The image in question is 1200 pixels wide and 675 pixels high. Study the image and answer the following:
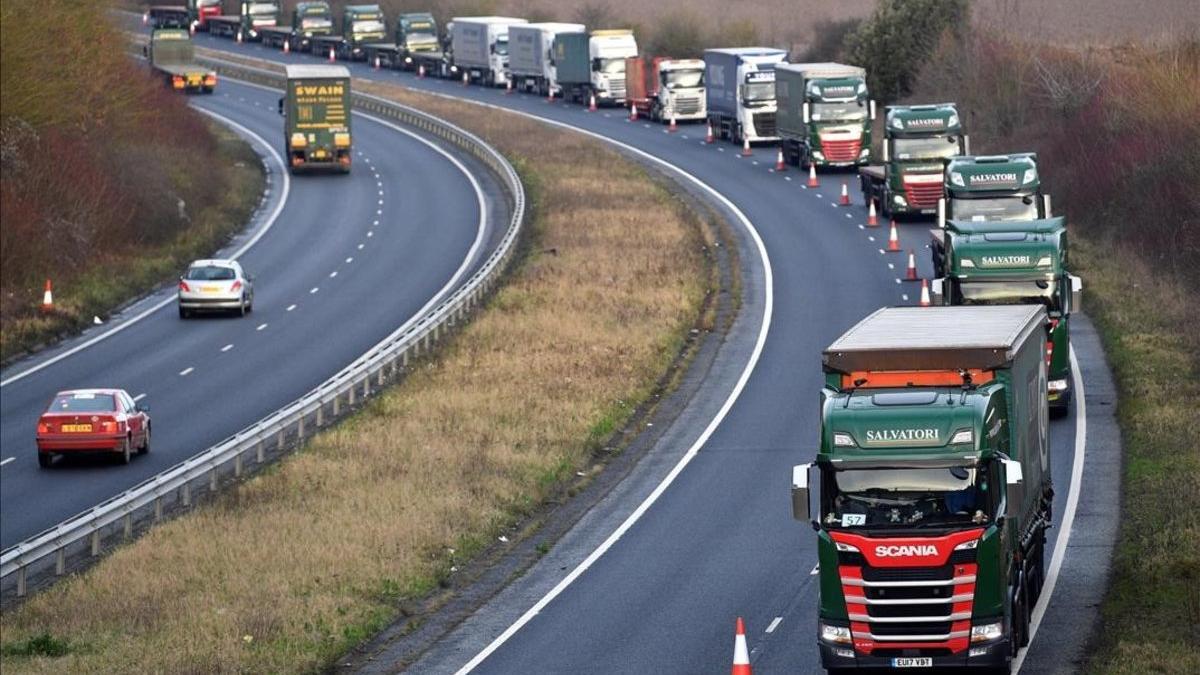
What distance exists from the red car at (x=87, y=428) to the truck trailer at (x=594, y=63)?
65774mm

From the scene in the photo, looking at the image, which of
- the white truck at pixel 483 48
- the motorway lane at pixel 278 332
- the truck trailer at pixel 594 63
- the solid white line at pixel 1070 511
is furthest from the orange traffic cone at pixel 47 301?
the white truck at pixel 483 48

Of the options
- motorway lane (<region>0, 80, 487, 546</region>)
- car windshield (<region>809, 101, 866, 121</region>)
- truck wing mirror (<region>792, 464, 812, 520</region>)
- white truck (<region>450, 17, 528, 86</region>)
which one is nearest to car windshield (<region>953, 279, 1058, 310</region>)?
motorway lane (<region>0, 80, 487, 546</region>)

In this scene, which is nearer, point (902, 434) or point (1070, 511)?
point (902, 434)

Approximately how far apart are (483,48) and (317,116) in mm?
35029

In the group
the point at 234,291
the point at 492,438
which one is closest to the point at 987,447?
the point at 492,438

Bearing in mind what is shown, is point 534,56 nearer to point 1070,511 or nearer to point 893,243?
point 893,243

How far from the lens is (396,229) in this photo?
7362 cm

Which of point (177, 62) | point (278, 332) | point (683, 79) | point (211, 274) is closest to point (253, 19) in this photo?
point (177, 62)

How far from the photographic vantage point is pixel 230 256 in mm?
69812

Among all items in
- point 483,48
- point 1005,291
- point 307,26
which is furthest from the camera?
point 307,26

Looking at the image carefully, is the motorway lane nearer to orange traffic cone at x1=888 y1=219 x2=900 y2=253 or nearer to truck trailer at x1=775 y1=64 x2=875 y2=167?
truck trailer at x1=775 y1=64 x2=875 y2=167

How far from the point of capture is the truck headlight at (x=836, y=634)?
821 inches

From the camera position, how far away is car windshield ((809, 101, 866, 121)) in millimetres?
74375

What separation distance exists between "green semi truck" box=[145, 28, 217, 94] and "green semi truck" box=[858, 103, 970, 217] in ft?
211
